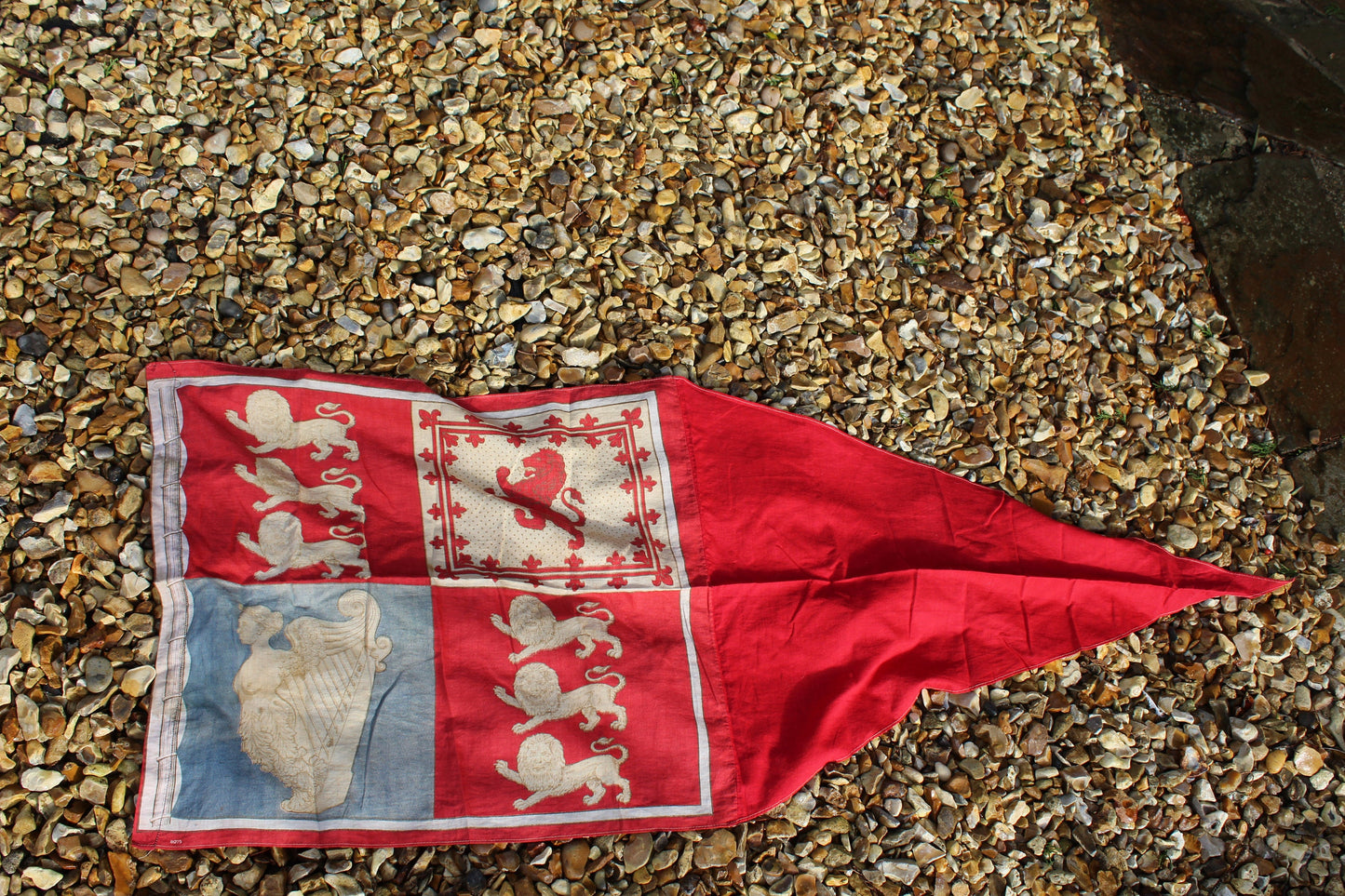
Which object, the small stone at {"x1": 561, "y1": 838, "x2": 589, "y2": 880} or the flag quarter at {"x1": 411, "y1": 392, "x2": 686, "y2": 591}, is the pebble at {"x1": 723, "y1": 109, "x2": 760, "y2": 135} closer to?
the flag quarter at {"x1": 411, "y1": 392, "x2": 686, "y2": 591}

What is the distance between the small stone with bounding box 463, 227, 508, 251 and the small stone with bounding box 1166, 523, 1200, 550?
222 centimetres

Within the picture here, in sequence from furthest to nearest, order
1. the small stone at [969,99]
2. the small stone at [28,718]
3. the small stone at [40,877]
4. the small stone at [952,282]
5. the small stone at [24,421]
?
the small stone at [969,99] < the small stone at [952,282] < the small stone at [24,421] < the small stone at [28,718] < the small stone at [40,877]

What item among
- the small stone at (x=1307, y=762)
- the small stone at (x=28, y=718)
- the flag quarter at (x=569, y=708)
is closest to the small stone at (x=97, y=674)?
the small stone at (x=28, y=718)

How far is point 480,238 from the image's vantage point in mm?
2725

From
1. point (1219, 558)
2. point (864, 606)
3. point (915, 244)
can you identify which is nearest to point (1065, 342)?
point (915, 244)

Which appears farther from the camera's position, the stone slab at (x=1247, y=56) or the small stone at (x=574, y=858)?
the stone slab at (x=1247, y=56)

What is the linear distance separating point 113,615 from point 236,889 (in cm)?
71

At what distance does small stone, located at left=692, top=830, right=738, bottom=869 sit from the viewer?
220 cm

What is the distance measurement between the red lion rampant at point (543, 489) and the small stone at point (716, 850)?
0.85 m

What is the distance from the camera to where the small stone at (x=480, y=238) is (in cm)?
272

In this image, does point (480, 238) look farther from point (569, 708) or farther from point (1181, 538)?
point (1181, 538)

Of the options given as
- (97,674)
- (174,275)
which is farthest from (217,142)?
(97,674)

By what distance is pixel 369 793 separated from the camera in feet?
6.97

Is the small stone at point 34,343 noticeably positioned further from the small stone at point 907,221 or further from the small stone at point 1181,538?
the small stone at point 1181,538
